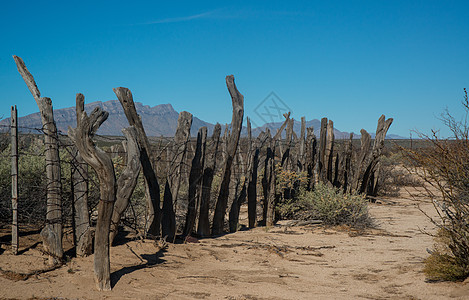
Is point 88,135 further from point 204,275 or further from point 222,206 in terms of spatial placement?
point 222,206

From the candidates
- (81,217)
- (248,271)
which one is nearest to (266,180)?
(248,271)

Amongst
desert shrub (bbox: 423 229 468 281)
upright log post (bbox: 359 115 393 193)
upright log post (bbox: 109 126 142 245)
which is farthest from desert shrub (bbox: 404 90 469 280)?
upright log post (bbox: 359 115 393 193)

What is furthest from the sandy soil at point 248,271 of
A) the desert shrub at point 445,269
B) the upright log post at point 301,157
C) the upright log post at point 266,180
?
the upright log post at point 301,157

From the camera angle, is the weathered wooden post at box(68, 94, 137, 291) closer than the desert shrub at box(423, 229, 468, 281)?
Yes

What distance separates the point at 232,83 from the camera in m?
7.76

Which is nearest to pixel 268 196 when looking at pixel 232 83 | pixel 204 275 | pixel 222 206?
pixel 222 206

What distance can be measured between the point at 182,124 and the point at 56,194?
2.48 m

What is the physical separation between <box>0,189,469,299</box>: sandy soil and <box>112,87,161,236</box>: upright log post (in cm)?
33

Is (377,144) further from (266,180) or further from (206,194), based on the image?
(206,194)

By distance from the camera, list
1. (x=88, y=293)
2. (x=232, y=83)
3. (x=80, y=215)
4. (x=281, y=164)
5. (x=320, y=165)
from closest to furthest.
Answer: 1. (x=88, y=293)
2. (x=80, y=215)
3. (x=232, y=83)
4. (x=281, y=164)
5. (x=320, y=165)

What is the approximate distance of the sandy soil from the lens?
14.2 feet

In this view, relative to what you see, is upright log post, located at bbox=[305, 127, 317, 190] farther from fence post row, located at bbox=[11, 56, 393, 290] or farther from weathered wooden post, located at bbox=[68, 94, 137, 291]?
weathered wooden post, located at bbox=[68, 94, 137, 291]

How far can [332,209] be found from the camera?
9.34 m

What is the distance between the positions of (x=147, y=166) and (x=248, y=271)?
7.29ft
